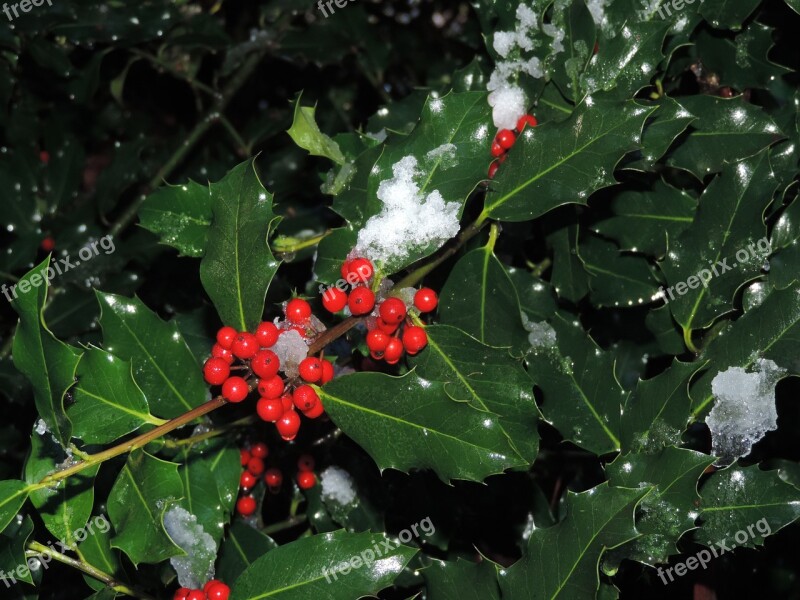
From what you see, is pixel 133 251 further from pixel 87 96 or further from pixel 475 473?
pixel 475 473

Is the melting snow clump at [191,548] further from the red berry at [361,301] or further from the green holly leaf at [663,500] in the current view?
the green holly leaf at [663,500]

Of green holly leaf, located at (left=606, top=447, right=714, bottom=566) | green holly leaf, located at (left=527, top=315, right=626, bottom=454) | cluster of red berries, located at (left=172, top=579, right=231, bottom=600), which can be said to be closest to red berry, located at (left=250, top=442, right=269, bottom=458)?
cluster of red berries, located at (left=172, top=579, right=231, bottom=600)

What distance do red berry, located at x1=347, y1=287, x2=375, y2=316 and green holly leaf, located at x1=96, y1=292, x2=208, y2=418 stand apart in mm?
368

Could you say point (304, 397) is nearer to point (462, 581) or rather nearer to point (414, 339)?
point (414, 339)

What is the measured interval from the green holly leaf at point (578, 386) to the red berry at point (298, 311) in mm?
395

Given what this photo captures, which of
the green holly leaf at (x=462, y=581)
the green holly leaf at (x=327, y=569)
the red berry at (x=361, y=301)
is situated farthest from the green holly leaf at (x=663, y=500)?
the red berry at (x=361, y=301)

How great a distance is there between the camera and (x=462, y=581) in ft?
3.79

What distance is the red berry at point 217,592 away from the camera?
1.20m

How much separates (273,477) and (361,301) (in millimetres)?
527

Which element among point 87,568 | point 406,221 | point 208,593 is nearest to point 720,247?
point 406,221

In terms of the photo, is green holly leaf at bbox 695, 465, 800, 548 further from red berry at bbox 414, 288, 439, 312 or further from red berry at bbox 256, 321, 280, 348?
red berry at bbox 256, 321, 280, 348

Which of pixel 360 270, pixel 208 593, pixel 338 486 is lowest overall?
pixel 338 486

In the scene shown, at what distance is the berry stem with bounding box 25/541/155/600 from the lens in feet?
3.91

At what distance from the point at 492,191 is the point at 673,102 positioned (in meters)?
0.31
